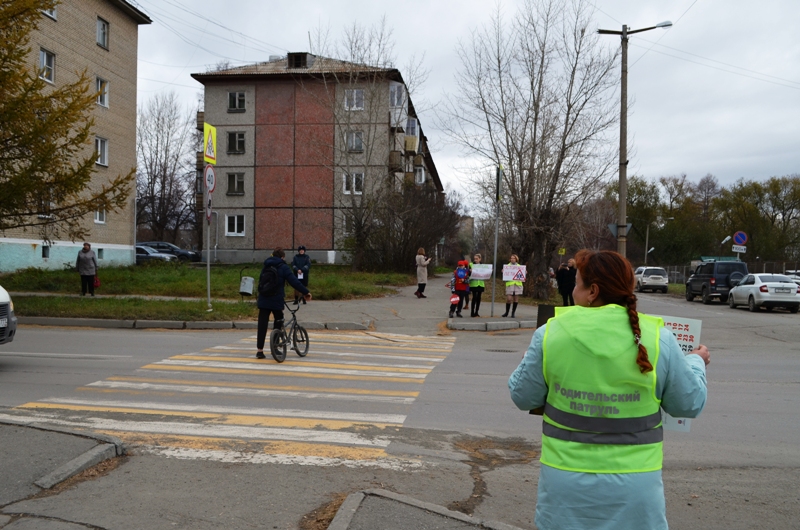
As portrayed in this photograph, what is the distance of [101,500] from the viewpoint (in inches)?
184

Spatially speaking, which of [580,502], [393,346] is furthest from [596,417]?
[393,346]

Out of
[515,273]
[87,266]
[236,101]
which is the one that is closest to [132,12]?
[236,101]

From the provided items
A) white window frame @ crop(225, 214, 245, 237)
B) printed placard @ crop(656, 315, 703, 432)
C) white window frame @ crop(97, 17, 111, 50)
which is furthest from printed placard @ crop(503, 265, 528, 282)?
white window frame @ crop(225, 214, 245, 237)

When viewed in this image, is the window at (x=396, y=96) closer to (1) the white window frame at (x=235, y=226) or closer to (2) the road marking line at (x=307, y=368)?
(1) the white window frame at (x=235, y=226)

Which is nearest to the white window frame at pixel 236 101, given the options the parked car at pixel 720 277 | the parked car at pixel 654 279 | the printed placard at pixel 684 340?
the parked car at pixel 654 279

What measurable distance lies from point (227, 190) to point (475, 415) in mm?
44494

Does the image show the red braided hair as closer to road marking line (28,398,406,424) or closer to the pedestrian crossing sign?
road marking line (28,398,406,424)

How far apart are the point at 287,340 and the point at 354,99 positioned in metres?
27.7

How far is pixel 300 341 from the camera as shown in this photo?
38.8 feet

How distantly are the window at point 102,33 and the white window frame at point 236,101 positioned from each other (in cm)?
1356

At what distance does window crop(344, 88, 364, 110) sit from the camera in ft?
119

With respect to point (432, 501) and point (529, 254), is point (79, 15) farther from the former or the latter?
point (432, 501)

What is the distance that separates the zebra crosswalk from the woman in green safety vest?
3.32 metres

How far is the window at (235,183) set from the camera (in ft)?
162
